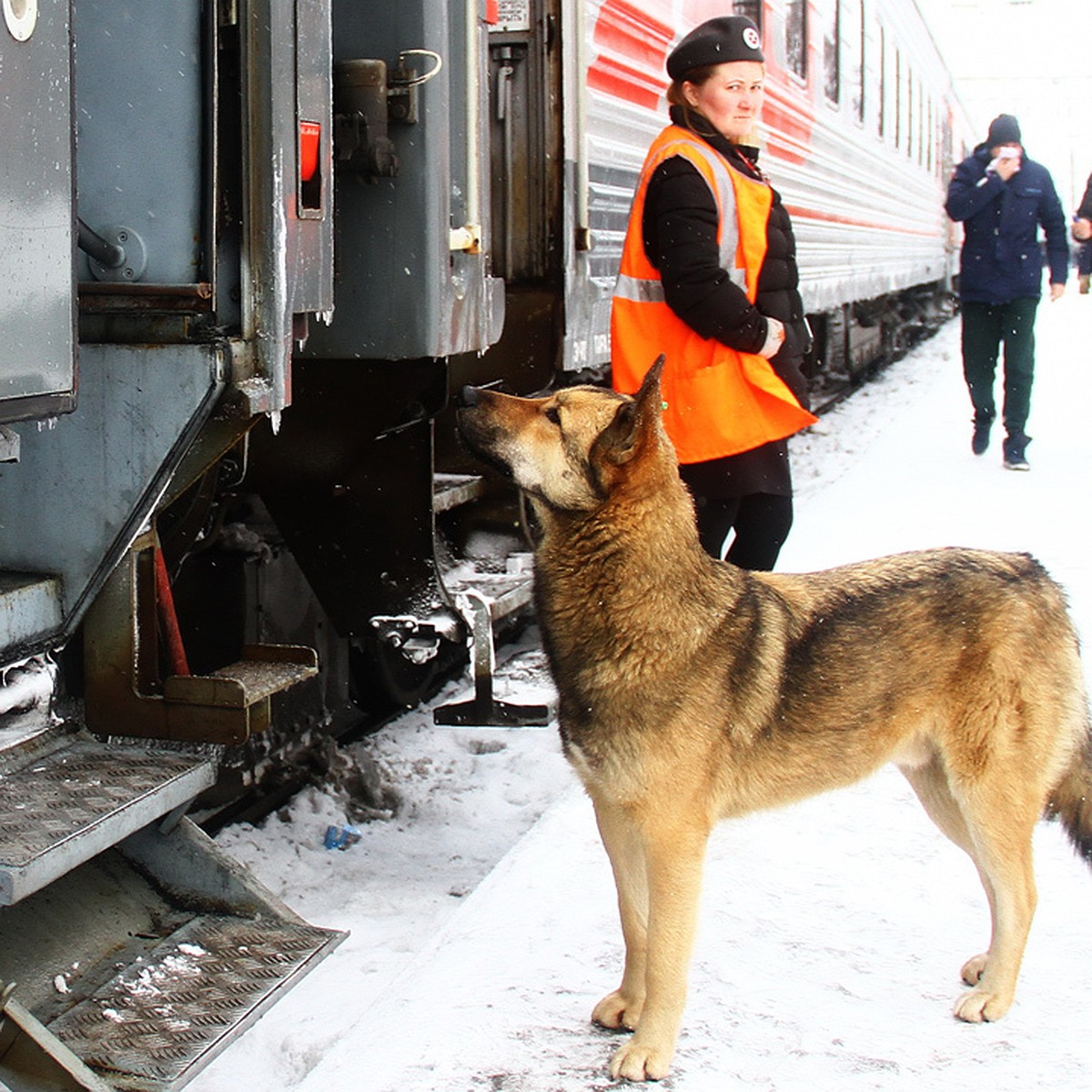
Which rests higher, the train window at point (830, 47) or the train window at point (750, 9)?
the train window at point (830, 47)

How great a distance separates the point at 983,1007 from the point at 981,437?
24.2 feet

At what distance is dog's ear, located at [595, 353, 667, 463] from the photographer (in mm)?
2590

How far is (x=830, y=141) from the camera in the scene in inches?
391

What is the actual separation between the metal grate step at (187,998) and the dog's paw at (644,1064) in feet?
1.90

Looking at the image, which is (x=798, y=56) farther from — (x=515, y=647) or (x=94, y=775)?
(x=94, y=775)

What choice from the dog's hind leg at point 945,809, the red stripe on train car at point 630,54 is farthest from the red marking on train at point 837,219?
the dog's hind leg at point 945,809

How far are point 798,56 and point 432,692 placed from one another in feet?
16.2

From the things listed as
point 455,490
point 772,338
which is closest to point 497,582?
point 455,490

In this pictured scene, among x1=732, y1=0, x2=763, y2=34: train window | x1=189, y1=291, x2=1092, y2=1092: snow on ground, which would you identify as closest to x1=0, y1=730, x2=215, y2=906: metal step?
x1=189, y1=291, x2=1092, y2=1092: snow on ground

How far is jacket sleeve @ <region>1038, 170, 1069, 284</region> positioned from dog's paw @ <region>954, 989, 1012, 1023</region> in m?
6.97

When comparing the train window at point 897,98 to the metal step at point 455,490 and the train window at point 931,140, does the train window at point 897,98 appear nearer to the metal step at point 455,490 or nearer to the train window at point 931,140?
the train window at point 931,140

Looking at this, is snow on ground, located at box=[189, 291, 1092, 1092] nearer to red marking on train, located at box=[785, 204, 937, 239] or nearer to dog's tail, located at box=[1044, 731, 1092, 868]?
dog's tail, located at box=[1044, 731, 1092, 868]

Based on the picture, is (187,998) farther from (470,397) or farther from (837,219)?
(837,219)

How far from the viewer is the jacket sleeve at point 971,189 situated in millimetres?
9359
